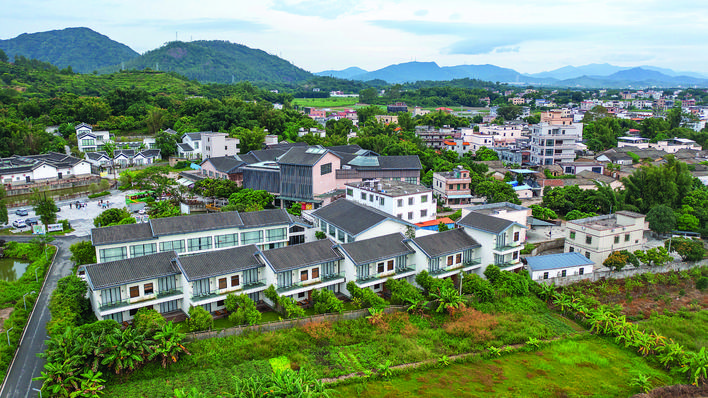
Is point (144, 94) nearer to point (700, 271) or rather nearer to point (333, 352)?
point (333, 352)

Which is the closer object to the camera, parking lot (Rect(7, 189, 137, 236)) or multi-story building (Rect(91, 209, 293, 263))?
multi-story building (Rect(91, 209, 293, 263))

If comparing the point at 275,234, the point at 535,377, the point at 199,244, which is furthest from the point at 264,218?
the point at 535,377

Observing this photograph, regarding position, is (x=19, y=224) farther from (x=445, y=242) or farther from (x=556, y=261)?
(x=556, y=261)

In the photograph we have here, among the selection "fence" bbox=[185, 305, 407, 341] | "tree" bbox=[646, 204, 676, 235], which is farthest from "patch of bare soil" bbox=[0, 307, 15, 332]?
"tree" bbox=[646, 204, 676, 235]

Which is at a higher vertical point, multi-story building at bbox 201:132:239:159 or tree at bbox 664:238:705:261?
multi-story building at bbox 201:132:239:159

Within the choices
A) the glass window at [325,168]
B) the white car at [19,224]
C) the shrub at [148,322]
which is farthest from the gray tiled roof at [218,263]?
the white car at [19,224]

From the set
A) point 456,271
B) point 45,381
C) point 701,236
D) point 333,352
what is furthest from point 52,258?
point 701,236

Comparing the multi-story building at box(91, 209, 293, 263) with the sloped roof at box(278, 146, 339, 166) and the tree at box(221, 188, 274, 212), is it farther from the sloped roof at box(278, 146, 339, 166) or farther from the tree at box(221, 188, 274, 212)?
the sloped roof at box(278, 146, 339, 166)
